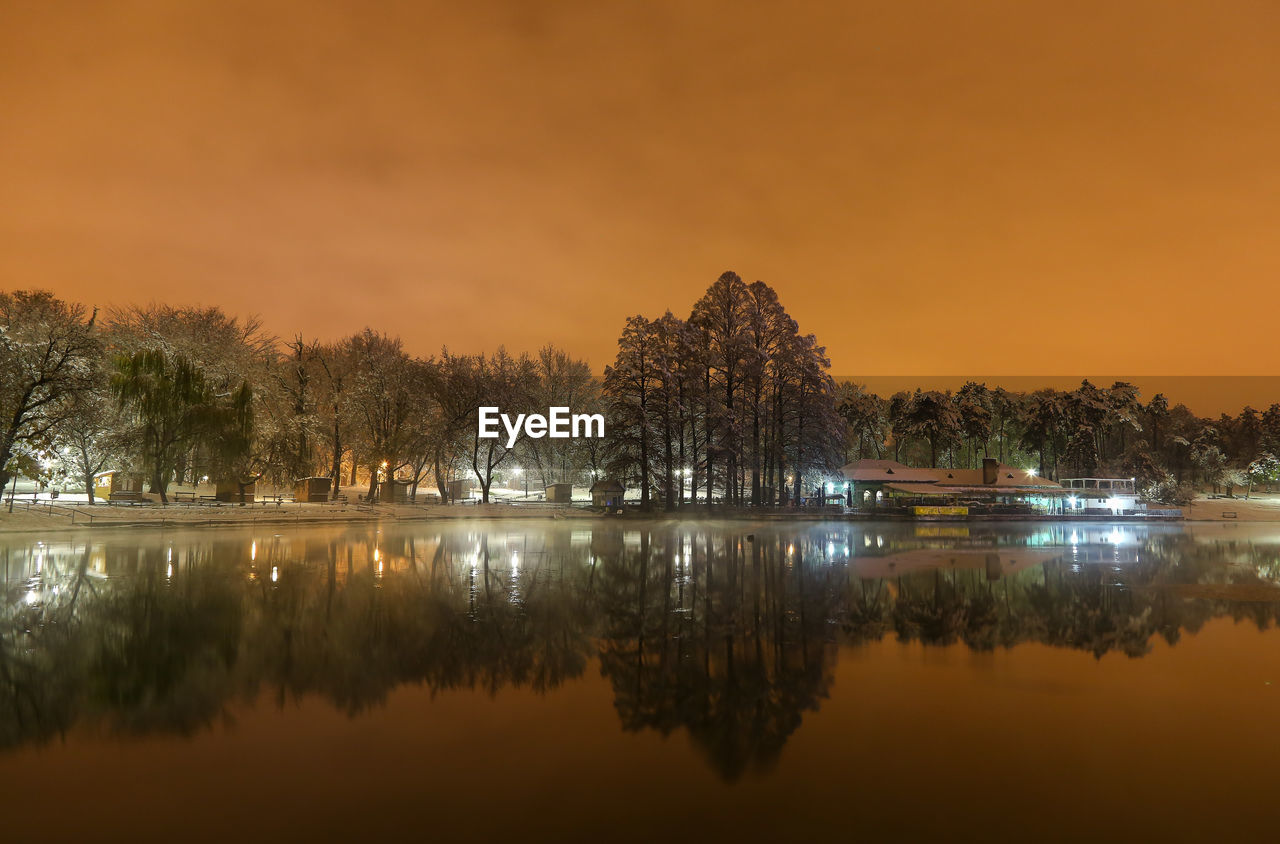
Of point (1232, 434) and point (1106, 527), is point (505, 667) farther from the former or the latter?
point (1232, 434)

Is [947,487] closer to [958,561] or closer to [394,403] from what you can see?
[958,561]

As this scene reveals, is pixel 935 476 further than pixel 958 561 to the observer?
Yes

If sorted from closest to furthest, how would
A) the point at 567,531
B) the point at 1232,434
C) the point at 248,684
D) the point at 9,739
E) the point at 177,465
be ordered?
the point at 9,739, the point at 248,684, the point at 567,531, the point at 177,465, the point at 1232,434

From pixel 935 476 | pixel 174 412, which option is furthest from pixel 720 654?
pixel 935 476

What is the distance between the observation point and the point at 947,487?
7912 centimetres

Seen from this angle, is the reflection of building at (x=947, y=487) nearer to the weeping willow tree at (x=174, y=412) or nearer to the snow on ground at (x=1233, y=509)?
the snow on ground at (x=1233, y=509)

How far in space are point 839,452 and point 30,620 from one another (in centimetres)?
6094

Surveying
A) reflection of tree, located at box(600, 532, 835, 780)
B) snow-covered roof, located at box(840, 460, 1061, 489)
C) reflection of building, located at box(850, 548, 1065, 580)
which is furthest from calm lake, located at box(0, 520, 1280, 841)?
snow-covered roof, located at box(840, 460, 1061, 489)

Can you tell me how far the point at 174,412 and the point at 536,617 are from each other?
1771 inches

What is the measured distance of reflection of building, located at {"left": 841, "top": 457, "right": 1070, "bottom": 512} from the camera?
76.8 metres

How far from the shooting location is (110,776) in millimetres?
10133

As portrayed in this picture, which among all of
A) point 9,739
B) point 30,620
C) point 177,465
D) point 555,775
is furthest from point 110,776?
point 177,465

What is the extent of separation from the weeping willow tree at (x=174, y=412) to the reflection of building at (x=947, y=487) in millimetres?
57608

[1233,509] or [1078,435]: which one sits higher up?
[1078,435]
